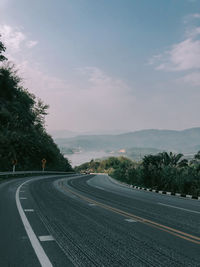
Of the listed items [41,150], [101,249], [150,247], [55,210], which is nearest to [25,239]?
[101,249]

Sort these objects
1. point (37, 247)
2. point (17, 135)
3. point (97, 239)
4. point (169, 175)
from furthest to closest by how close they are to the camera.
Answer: point (17, 135) → point (169, 175) → point (97, 239) → point (37, 247)

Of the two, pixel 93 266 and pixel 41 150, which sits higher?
pixel 41 150

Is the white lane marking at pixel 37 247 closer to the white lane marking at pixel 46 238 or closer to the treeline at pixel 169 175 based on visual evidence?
the white lane marking at pixel 46 238

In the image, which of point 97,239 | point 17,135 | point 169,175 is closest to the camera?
point 97,239

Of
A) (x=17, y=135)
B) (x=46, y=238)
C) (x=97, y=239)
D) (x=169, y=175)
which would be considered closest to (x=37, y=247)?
(x=46, y=238)

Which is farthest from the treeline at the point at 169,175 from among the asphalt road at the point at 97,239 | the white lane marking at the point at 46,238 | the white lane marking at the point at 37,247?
the white lane marking at the point at 46,238

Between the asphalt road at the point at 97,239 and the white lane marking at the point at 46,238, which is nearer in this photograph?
the asphalt road at the point at 97,239

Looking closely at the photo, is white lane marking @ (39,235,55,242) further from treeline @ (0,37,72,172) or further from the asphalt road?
treeline @ (0,37,72,172)

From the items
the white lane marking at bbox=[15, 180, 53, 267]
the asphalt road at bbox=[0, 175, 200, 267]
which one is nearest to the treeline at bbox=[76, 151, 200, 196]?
the asphalt road at bbox=[0, 175, 200, 267]

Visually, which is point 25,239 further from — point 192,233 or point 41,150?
point 41,150

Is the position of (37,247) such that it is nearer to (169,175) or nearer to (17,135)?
(169,175)

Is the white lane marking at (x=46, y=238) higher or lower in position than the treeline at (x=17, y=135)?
lower

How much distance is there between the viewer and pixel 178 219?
8656mm

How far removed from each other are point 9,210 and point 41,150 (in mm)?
55589
